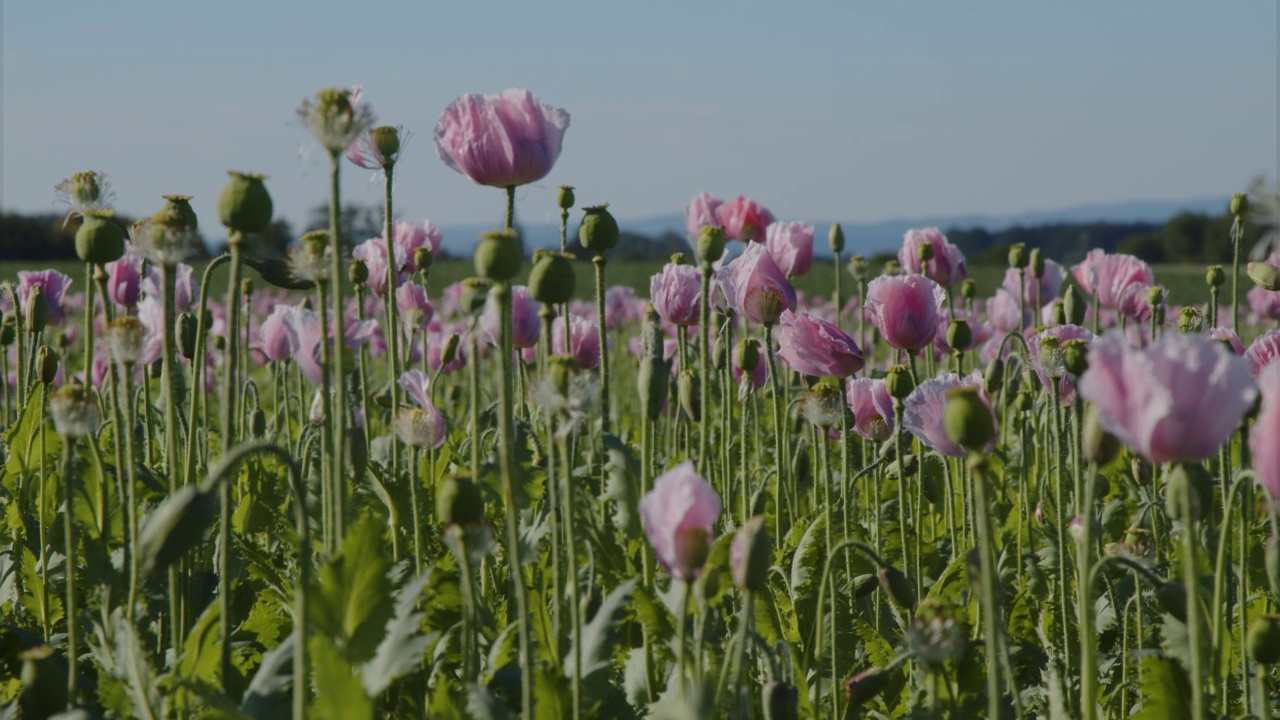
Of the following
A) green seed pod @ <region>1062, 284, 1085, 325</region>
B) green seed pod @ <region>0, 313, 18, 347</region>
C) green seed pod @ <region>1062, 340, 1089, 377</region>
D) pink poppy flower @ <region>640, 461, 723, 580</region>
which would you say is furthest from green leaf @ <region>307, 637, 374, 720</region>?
green seed pod @ <region>1062, 284, 1085, 325</region>

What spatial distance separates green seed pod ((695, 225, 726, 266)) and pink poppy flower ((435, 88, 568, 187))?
0.28 m

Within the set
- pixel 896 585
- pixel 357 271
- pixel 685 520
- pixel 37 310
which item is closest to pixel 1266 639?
pixel 896 585

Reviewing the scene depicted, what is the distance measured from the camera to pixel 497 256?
4.69 feet

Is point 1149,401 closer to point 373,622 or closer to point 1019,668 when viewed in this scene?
point 373,622

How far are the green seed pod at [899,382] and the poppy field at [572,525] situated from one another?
13 millimetres

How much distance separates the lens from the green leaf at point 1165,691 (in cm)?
168

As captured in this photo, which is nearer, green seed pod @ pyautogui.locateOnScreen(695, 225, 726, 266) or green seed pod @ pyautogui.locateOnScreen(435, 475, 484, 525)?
green seed pod @ pyautogui.locateOnScreen(435, 475, 484, 525)

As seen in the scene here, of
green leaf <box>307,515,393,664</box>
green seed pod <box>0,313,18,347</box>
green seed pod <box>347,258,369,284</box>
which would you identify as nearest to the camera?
green leaf <box>307,515,393,664</box>

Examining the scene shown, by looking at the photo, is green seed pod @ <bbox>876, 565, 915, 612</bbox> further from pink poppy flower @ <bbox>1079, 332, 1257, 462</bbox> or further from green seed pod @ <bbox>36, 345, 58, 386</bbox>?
green seed pod @ <bbox>36, 345, 58, 386</bbox>

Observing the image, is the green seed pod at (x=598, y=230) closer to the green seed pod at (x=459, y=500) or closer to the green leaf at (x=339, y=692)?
the green seed pod at (x=459, y=500)

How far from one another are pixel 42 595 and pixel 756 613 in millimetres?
1262

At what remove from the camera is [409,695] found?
5.70 ft

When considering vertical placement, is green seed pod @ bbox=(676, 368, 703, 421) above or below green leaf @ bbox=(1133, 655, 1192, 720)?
above

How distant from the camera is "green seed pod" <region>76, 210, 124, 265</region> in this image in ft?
5.39
